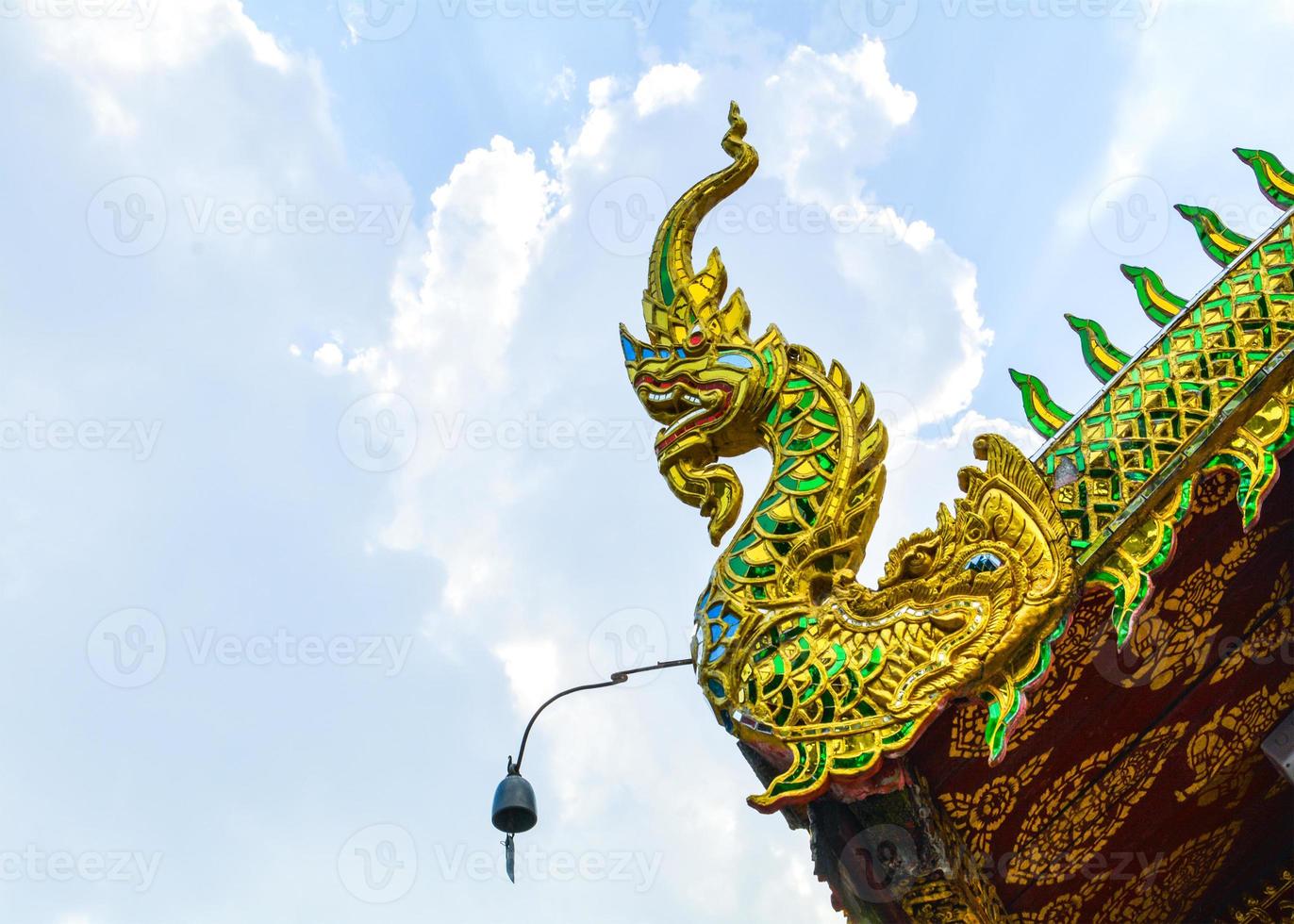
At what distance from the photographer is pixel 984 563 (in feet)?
16.0

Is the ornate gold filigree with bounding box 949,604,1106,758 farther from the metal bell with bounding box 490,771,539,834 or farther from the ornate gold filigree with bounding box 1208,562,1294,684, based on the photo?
the metal bell with bounding box 490,771,539,834

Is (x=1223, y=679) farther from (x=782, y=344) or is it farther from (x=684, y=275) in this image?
(x=684, y=275)

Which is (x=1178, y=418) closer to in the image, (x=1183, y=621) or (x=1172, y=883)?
(x=1183, y=621)

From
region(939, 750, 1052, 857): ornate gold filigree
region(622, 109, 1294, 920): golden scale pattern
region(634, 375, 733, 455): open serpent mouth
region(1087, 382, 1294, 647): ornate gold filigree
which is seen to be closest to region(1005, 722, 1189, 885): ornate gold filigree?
region(622, 109, 1294, 920): golden scale pattern

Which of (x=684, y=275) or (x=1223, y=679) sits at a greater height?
(x=684, y=275)

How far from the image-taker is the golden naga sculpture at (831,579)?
182 inches

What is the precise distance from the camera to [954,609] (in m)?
4.80

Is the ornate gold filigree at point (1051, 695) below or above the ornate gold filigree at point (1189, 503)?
below

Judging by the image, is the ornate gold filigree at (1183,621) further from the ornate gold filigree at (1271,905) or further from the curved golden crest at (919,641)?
the ornate gold filigree at (1271,905)

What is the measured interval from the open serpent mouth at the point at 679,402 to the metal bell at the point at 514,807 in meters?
1.59

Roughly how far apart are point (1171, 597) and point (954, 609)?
0.97 meters

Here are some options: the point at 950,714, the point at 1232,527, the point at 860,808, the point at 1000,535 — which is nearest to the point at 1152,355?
the point at 1232,527

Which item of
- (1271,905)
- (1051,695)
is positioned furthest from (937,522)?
(1271,905)

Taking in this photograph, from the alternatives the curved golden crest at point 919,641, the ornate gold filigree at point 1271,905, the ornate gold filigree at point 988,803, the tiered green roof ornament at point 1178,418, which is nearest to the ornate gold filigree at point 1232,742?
the ornate gold filigree at point 1271,905
